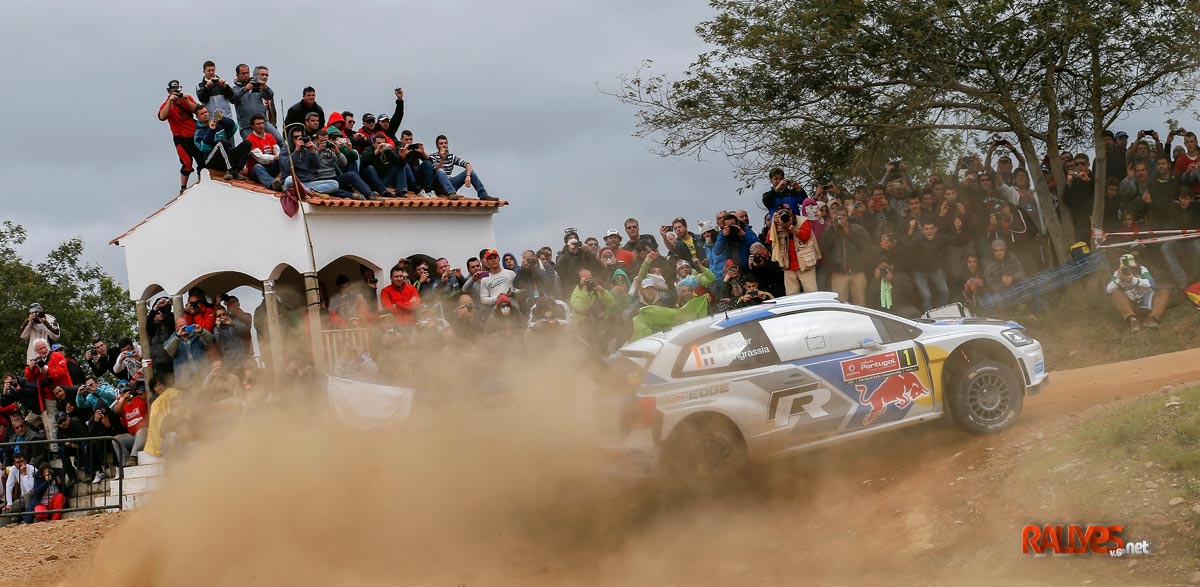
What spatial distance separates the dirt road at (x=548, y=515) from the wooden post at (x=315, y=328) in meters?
3.26

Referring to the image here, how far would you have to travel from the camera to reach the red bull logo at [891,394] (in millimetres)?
11070

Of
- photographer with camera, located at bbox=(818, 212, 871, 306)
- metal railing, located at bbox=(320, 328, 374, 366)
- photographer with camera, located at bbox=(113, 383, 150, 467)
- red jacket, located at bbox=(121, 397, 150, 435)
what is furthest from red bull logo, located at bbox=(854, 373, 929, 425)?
red jacket, located at bbox=(121, 397, 150, 435)

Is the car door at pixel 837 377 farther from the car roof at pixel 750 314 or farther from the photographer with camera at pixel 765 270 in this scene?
the photographer with camera at pixel 765 270

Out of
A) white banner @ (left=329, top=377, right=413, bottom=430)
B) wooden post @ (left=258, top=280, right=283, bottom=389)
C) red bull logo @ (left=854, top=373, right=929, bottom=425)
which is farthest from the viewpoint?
wooden post @ (left=258, top=280, right=283, bottom=389)

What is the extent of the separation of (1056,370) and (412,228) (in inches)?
438

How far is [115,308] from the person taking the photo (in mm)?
41375

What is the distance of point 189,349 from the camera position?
650 inches

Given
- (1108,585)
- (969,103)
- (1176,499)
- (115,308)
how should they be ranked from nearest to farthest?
1. (1108,585)
2. (1176,499)
3. (969,103)
4. (115,308)

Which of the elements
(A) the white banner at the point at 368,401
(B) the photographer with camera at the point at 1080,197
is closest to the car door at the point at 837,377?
(A) the white banner at the point at 368,401

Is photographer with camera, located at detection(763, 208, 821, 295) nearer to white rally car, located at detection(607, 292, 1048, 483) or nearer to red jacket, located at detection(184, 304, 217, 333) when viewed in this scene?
white rally car, located at detection(607, 292, 1048, 483)

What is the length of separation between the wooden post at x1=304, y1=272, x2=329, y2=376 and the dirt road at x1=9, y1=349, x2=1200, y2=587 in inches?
128

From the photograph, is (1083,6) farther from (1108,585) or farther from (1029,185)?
(1108,585)

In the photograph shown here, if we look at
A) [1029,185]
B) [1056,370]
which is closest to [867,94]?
[1029,185]

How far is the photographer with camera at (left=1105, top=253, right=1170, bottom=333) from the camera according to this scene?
1505cm
